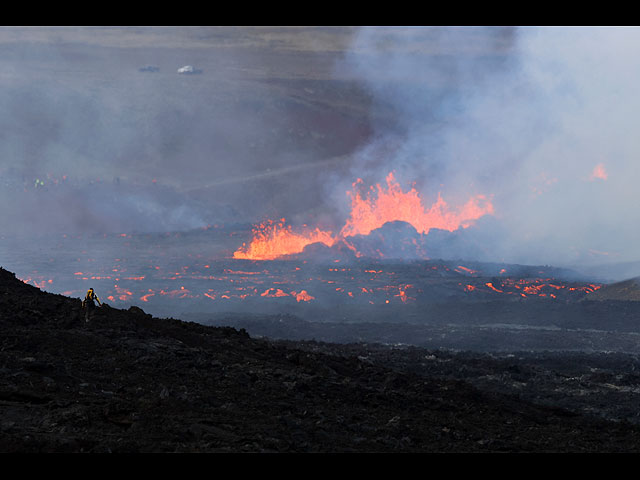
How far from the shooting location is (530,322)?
50.1 m

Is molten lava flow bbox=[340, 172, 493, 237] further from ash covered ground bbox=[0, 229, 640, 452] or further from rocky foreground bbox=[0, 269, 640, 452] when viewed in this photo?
rocky foreground bbox=[0, 269, 640, 452]

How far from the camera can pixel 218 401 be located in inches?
713

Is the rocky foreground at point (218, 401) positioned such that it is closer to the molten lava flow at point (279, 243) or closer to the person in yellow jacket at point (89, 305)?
the person in yellow jacket at point (89, 305)

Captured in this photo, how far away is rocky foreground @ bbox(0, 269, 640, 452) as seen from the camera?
14.8 m

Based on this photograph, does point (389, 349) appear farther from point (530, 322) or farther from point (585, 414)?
point (530, 322)

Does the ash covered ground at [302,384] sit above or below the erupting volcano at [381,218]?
below

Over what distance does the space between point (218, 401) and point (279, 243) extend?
222 feet

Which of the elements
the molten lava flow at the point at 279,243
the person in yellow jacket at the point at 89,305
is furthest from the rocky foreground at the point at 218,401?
the molten lava flow at the point at 279,243

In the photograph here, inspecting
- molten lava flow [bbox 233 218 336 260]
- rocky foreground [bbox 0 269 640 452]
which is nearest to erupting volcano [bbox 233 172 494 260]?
molten lava flow [bbox 233 218 336 260]

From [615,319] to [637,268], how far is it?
32430mm

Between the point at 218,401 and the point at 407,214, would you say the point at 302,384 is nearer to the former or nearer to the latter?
the point at 218,401

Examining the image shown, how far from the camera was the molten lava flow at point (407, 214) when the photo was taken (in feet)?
309

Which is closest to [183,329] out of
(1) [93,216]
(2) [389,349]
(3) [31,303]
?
(3) [31,303]

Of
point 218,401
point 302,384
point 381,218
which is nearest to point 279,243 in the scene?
point 381,218
